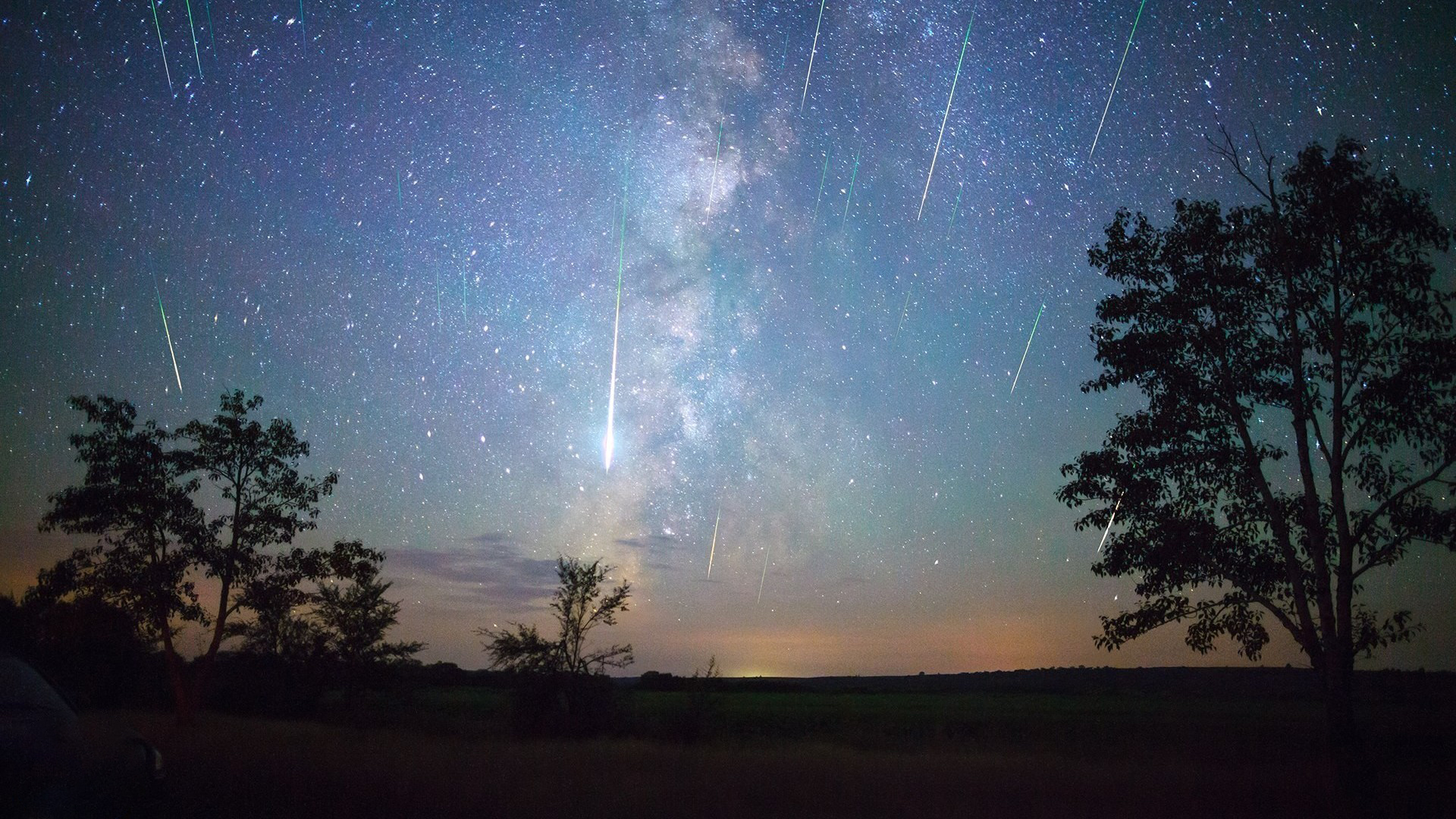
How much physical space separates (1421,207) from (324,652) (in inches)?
1462

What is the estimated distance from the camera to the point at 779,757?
1462 centimetres

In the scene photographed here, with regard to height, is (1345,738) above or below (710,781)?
above

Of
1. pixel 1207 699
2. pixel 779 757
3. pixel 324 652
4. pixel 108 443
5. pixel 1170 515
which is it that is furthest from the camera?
pixel 1207 699

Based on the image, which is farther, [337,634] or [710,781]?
[337,634]

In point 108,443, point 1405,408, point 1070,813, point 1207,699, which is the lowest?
point 1207,699

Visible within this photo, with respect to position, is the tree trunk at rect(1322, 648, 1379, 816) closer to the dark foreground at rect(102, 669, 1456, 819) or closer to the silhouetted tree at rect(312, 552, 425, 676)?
the dark foreground at rect(102, 669, 1456, 819)

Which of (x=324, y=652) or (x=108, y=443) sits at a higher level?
(x=108, y=443)

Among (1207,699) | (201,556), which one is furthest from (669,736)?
(1207,699)

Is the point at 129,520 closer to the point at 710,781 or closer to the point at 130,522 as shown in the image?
the point at 130,522

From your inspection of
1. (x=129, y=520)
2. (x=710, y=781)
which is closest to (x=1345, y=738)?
(x=710, y=781)

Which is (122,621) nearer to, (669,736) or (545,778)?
(669,736)

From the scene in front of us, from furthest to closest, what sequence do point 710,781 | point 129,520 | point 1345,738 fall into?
point 129,520 < point 1345,738 < point 710,781

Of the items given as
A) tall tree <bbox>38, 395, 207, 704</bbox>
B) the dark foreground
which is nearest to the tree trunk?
the dark foreground

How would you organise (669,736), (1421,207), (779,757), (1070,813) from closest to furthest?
(1070,813), (1421,207), (779,757), (669,736)
